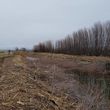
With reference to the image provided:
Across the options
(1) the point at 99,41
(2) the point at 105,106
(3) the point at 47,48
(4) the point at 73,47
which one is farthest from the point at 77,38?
(2) the point at 105,106

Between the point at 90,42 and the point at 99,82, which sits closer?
the point at 99,82

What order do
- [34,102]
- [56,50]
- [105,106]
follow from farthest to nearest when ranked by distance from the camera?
[56,50] → [105,106] → [34,102]

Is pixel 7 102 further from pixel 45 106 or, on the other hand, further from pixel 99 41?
pixel 99 41

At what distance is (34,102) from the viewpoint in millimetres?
6988

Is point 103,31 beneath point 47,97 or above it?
above

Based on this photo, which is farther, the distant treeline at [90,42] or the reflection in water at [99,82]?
the distant treeline at [90,42]

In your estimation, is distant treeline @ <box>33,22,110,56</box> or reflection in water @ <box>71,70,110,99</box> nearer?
reflection in water @ <box>71,70,110,99</box>

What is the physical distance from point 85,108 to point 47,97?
1.19 metres

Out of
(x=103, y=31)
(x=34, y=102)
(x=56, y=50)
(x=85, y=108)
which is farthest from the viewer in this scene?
(x=56, y=50)

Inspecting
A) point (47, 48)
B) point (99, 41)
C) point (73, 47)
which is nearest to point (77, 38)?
point (73, 47)

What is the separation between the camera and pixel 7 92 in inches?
309

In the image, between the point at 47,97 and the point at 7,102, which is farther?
the point at 47,97

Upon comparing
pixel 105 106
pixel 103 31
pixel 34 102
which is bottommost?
pixel 105 106

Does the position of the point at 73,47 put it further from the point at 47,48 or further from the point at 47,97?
the point at 47,97
